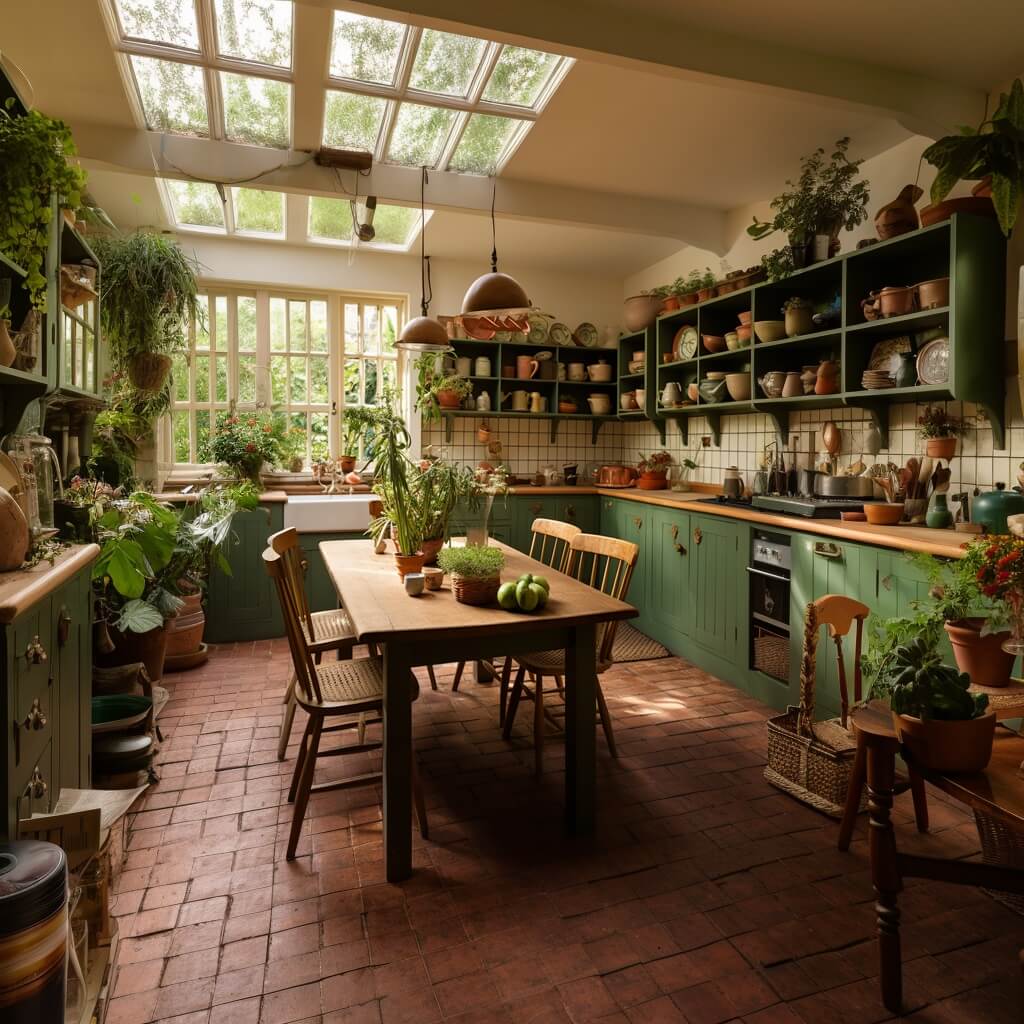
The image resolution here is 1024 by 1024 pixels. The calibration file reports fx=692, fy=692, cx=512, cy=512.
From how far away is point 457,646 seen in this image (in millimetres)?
2324

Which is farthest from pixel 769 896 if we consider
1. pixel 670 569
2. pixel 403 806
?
pixel 670 569

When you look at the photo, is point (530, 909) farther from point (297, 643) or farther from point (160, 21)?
point (160, 21)

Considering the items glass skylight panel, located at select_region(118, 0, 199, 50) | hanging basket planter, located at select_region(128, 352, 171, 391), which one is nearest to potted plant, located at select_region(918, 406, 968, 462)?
glass skylight panel, located at select_region(118, 0, 199, 50)

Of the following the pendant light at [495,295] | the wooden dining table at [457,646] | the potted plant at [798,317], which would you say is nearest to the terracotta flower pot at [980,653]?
the wooden dining table at [457,646]

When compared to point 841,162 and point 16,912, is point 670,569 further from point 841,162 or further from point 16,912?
point 16,912

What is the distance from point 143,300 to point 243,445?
47.7 inches

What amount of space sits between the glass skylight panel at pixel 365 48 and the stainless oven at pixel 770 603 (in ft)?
10.3

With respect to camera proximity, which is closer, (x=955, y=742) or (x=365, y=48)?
(x=955, y=742)

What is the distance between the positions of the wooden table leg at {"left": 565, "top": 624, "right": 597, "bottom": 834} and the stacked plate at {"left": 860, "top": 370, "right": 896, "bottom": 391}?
216 centimetres

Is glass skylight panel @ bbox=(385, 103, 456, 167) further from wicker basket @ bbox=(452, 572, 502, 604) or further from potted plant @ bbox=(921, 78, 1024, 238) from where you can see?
wicker basket @ bbox=(452, 572, 502, 604)

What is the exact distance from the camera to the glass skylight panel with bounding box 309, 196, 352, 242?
522cm

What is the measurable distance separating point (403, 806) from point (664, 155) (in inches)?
150

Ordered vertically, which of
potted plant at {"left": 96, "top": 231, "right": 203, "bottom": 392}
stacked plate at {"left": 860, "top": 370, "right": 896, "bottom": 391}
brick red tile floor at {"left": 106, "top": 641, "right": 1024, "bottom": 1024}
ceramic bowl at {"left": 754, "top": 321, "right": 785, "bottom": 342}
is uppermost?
potted plant at {"left": 96, "top": 231, "right": 203, "bottom": 392}

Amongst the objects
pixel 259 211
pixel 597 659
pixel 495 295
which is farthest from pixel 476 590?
pixel 259 211
